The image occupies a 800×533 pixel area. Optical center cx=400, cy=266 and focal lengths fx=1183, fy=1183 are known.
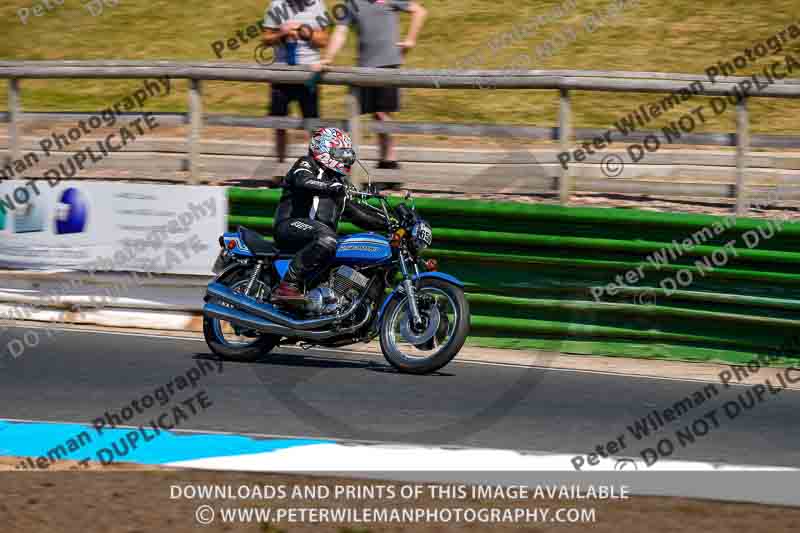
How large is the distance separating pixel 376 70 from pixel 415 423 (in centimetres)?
431

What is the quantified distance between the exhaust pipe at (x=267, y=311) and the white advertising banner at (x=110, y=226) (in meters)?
1.57

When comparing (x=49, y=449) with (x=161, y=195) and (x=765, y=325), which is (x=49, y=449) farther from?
(x=765, y=325)

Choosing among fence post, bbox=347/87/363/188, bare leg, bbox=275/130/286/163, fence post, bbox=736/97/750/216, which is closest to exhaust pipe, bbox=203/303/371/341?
fence post, bbox=347/87/363/188

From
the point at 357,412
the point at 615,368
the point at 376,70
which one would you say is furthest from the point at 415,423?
the point at 376,70

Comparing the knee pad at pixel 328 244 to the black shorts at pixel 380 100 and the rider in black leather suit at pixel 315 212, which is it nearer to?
the rider in black leather suit at pixel 315 212

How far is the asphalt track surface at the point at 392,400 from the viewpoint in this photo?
23.3 ft

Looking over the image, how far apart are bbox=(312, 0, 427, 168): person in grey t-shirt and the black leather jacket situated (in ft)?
6.87

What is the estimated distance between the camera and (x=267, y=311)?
8.98 meters

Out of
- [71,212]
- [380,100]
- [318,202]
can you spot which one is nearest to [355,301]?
[318,202]

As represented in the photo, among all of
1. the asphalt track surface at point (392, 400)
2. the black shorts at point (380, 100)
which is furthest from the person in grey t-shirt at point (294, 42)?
the asphalt track surface at point (392, 400)

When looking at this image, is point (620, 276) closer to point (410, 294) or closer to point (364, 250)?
point (410, 294)

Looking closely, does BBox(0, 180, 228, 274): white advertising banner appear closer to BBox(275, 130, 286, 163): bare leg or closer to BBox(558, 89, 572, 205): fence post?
BBox(275, 130, 286, 163): bare leg

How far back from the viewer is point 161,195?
10820 millimetres

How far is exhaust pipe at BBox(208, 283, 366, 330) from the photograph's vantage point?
28.7 ft
